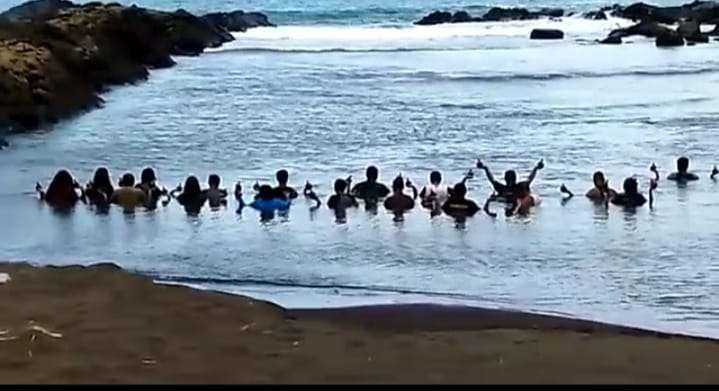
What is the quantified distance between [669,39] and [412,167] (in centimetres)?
2994

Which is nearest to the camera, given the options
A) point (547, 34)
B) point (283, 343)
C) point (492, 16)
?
point (283, 343)

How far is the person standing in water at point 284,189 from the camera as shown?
17.0 meters

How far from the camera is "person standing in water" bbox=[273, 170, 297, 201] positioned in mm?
17016

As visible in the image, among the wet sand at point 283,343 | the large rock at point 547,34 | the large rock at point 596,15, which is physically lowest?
the large rock at point 596,15

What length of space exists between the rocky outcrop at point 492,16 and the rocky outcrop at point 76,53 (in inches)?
683

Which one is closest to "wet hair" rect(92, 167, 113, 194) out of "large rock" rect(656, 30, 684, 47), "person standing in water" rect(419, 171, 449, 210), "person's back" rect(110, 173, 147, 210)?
"person's back" rect(110, 173, 147, 210)

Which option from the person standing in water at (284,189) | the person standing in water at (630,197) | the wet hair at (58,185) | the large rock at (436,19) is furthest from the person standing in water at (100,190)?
the large rock at (436,19)

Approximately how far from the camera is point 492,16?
6669cm

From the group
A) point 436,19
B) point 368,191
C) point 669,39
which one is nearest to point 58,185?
point 368,191

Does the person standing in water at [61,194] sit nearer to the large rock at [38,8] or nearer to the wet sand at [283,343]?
the wet sand at [283,343]

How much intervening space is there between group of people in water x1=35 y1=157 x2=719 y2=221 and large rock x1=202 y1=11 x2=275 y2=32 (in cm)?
4157

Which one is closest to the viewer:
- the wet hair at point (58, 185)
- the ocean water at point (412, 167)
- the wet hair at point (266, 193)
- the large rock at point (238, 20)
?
the ocean water at point (412, 167)

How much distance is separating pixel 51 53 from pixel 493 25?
35.3 metres

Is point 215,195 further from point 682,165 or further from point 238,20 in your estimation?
point 238,20
